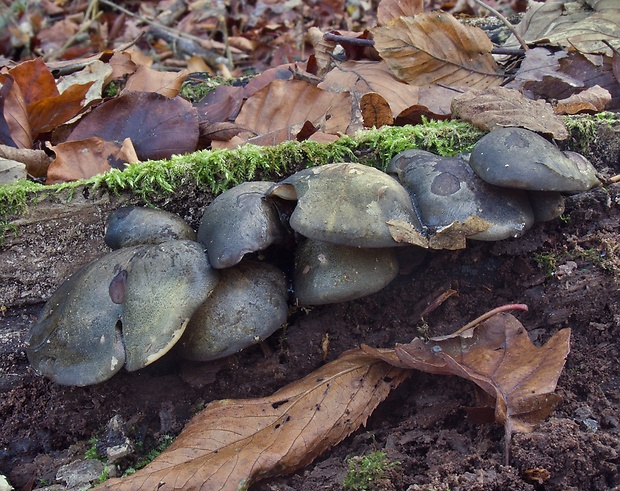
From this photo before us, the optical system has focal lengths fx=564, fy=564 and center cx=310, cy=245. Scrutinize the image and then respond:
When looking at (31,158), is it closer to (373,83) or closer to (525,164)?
(373,83)

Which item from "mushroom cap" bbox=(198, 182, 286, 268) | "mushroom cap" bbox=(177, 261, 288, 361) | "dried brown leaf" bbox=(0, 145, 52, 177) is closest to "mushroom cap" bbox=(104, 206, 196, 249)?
"mushroom cap" bbox=(198, 182, 286, 268)

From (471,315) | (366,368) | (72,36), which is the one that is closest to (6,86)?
(366,368)

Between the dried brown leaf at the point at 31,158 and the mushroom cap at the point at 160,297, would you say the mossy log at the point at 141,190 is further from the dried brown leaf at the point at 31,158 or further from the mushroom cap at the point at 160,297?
the mushroom cap at the point at 160,297

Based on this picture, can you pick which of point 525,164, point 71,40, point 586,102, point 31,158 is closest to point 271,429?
point 525,164

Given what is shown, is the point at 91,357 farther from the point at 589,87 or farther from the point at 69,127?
the point at 589,87

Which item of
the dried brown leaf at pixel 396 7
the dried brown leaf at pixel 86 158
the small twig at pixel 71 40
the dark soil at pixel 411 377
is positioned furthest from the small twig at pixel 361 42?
the small twig at pixel 71 40
